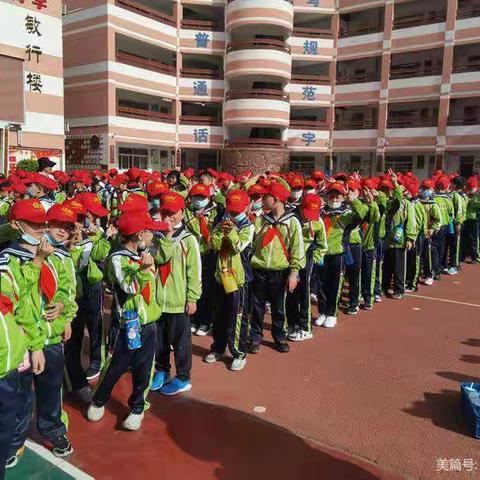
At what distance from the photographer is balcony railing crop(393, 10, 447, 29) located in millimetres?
27344

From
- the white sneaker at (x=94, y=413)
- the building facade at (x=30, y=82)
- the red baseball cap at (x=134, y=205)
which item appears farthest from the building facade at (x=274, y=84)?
the white sneaker at (x=94, y=413)

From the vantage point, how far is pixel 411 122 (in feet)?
96.6

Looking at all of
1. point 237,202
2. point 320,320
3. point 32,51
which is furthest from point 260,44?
point 237,202

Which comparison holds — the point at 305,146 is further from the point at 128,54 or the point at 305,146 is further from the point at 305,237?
the point at 305,237

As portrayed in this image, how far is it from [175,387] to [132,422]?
2.44 feet

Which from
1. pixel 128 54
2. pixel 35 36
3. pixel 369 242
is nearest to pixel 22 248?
pixel 369 242

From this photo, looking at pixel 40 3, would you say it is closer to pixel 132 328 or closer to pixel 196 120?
pixel 196 120

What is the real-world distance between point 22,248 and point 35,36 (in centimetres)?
1992

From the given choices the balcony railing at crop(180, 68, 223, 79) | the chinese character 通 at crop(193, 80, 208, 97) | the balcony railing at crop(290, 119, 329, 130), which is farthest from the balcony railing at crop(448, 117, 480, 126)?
the chinese character 通 at crop(193, 80, 208, 97)

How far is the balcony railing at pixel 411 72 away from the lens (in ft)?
93.1

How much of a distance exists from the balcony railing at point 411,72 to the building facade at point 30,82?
19.7m

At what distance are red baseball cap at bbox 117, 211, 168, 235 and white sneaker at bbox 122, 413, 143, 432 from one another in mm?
1519

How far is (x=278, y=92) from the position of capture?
29484 mm

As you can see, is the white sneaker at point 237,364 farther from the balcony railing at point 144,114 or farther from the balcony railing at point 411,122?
the balcony railing at point 411,122
